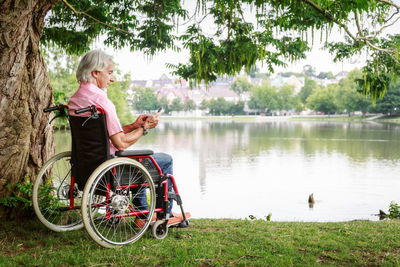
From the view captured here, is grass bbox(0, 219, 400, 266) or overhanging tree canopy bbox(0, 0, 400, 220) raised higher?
overhanging tree canopy bbox(0, 0, 400, 220)

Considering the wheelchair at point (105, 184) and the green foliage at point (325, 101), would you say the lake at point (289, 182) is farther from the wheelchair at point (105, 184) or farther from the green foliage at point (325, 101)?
the green foliage at point (325, 101)

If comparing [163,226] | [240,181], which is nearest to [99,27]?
[163,226]

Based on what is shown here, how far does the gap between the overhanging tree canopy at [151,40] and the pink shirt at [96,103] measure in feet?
2.71

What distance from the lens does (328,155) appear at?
23.3 meters

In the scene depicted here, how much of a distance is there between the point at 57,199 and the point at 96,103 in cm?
104

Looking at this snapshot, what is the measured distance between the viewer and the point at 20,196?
3773 mm

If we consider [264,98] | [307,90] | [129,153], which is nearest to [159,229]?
[129,153]

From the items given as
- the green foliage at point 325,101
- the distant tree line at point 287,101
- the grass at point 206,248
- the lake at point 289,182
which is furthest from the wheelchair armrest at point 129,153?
the green foliage at point 325,101

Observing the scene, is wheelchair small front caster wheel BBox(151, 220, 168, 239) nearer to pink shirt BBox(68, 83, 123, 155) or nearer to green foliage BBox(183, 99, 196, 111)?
pink shirt BBox(68, 83, 123, 155)

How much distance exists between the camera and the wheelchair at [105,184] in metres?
3.05

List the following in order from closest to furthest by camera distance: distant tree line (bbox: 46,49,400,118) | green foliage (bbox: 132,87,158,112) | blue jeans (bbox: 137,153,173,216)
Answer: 1. blue jeans (bbox: 137,153,173,216)
2. distant tree line (bbox: 46,49,400,118)
3. green foliage (bbox: 132,87,158,112)

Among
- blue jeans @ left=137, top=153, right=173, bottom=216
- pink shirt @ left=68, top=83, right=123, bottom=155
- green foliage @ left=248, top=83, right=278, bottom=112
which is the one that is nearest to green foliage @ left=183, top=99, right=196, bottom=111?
green foliage @ left=248, top=83, right=278, bottom=112

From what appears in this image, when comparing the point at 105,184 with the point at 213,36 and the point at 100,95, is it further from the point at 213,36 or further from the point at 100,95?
the point at 213,36

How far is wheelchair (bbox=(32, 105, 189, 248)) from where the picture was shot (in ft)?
10.00
